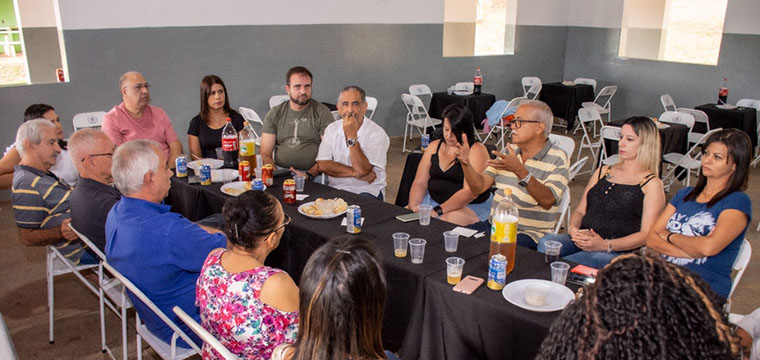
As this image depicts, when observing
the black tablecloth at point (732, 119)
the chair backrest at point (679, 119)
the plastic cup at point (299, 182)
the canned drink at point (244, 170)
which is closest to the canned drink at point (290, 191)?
the plastic cup at point (299, 182)

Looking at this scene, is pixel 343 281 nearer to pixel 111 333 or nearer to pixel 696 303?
pixel 696 303

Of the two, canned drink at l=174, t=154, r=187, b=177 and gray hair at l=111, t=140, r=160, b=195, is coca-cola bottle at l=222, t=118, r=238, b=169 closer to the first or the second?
canned drink at l=174, t=154, r=187, b=177

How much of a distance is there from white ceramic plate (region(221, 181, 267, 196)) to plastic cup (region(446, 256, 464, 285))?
5.32 feet

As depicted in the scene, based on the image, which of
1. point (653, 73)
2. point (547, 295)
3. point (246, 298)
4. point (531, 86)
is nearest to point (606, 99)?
point (653, 73)

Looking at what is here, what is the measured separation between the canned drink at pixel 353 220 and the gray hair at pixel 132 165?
863mm

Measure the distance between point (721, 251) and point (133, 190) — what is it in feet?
8.53

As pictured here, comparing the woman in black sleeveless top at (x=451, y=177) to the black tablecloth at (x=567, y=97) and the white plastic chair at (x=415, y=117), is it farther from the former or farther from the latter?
the black tablecloth at (x=567, y=97)

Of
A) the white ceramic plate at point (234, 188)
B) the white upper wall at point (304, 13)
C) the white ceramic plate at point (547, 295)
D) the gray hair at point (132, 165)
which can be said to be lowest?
the white ceramic plate at point (547, 295)

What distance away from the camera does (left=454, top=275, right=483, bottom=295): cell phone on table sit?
1.95 meters

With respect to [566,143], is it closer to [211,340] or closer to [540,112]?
[540,112]

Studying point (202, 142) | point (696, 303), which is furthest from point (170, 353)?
point (202, 142)

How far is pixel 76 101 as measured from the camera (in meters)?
5.75

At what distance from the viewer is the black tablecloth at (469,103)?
753 cm

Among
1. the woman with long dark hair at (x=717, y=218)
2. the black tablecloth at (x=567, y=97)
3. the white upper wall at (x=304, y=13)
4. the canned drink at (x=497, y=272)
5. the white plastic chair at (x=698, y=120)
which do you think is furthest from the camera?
the black tablecloth at (x=567, y=97)
